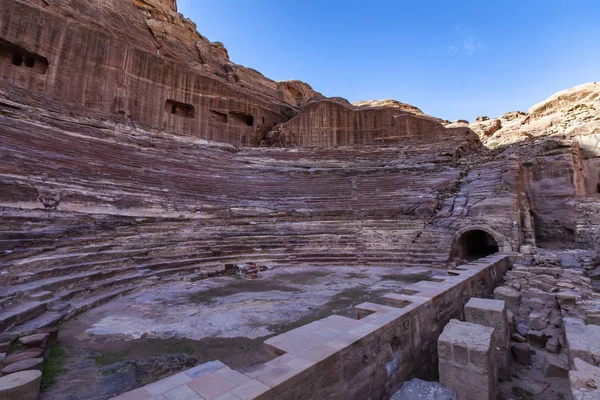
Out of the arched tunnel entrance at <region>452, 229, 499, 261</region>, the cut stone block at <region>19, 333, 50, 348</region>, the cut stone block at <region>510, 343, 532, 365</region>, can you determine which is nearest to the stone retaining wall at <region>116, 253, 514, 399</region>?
the cut stone block at <region>510, 343, 532, 365</region>

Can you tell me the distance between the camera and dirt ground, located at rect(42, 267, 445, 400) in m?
3.04

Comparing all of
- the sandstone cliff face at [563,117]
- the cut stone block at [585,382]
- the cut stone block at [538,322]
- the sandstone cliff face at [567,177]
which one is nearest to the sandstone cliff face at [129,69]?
the cut stone block at [585,382]

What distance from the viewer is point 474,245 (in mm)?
14672

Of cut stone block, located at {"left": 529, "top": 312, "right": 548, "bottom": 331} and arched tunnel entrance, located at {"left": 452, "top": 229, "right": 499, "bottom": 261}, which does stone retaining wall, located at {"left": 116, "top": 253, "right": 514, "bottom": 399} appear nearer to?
cut stone block, located at {"left": 529, "top": 312, "right": 548, "bottom": 331}

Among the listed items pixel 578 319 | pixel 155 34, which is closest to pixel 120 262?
pixel 578 319

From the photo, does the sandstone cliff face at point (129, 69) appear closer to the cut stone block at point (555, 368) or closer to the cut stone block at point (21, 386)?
the cut stone block at point (21, 386)

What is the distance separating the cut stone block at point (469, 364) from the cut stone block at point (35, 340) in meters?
4.84

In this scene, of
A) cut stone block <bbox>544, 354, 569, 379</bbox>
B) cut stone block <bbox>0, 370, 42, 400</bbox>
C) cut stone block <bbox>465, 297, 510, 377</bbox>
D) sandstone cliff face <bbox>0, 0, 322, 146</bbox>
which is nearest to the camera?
cut stone block <bbox>0, 370, 42, 400</bbox>

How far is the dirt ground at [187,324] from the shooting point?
3.04 m

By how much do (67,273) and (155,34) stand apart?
26.1 meters

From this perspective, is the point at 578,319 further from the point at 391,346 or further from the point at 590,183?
the point at 590,183

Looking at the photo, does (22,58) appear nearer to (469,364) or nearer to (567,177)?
(469,364)

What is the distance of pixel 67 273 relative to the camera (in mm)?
6102

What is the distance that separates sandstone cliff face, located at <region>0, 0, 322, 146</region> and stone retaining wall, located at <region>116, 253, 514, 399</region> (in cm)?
1720
